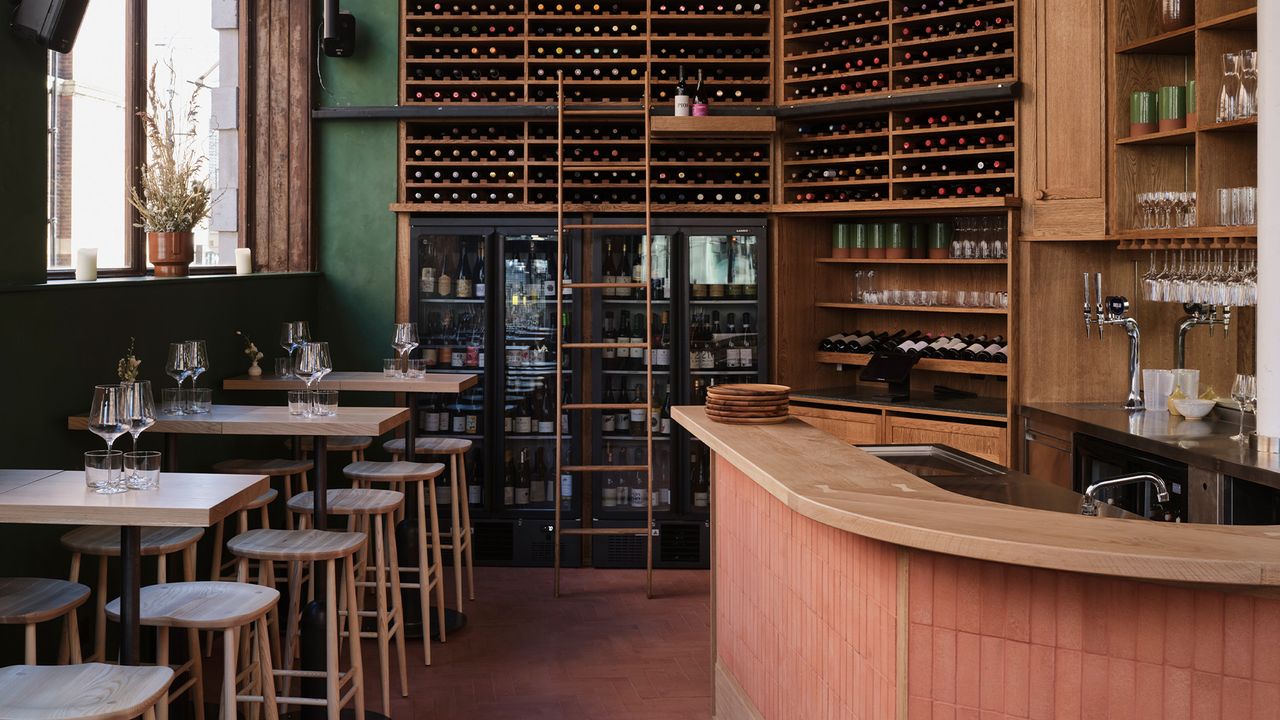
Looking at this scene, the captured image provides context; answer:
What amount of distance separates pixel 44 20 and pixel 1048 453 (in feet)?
15.3

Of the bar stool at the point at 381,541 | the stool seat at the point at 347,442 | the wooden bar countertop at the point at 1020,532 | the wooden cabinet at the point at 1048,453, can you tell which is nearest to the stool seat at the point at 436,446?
the stool seat at the point at 347,442

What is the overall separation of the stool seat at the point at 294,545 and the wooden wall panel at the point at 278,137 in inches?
131

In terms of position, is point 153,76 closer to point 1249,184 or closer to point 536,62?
point 536,62

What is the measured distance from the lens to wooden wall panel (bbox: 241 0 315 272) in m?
6.70

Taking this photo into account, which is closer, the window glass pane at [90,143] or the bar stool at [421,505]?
the window glass pane at [90,143]

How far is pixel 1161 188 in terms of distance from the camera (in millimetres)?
5555

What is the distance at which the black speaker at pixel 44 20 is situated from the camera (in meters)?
3.93

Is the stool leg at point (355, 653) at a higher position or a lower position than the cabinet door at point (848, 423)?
lower

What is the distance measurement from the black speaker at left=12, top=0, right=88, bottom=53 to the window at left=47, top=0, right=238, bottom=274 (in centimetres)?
82

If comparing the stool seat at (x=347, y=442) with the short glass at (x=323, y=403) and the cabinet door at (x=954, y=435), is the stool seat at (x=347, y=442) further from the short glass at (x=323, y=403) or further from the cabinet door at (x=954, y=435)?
the cabinet door at (x=954, y=435)

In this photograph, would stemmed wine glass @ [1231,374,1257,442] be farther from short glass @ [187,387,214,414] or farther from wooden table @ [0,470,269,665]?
short glass @ [187,387,214,414]

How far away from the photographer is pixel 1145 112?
5.40 metres

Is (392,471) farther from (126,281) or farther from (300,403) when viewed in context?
(126,281)

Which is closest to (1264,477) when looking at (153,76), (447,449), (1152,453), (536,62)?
(1152,453)
